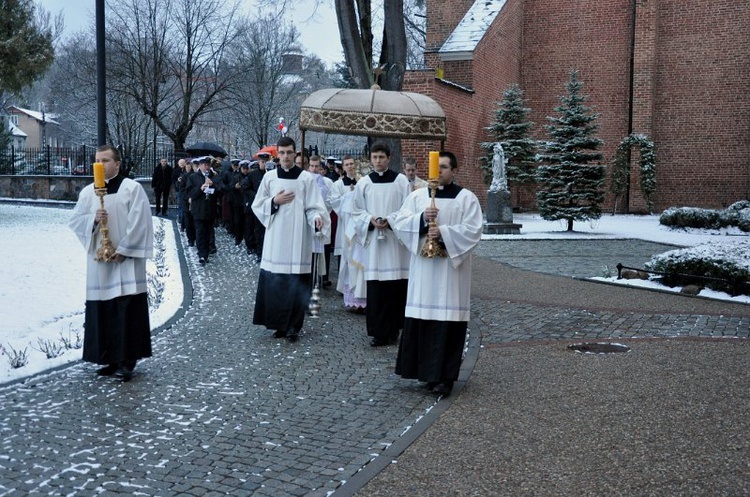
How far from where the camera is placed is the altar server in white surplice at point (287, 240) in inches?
334

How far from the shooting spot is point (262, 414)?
5.73 metres

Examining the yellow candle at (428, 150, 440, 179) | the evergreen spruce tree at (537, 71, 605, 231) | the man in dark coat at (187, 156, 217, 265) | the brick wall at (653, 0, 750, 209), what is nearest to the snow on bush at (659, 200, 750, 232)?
the evergreen spruce tree at (537, 71, 605, 231)

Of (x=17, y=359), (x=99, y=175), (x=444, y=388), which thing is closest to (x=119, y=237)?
(x=99, y=175)

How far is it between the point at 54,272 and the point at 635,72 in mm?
21453

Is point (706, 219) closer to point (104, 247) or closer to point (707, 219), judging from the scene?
point (707, 219)

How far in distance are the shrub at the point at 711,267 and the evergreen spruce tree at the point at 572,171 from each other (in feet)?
29.8

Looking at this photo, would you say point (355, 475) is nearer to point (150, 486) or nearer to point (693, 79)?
point (150, 486)

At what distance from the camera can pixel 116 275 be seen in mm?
6723

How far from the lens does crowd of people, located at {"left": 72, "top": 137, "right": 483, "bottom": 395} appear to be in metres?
6.34

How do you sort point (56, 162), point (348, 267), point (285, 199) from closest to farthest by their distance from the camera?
1. point (285, 199)
2. point (348, 267)
3. point (56, 162)

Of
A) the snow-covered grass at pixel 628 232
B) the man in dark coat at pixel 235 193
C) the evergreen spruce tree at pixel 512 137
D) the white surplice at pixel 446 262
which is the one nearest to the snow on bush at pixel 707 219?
the snow-covered grass at pixel 628 232

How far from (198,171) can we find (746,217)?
14.7m

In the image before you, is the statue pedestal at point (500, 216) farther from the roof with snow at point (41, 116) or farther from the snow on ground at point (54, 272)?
the roof with snow at point (41, 116)

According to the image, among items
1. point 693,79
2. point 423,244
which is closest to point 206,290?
point 423,244
